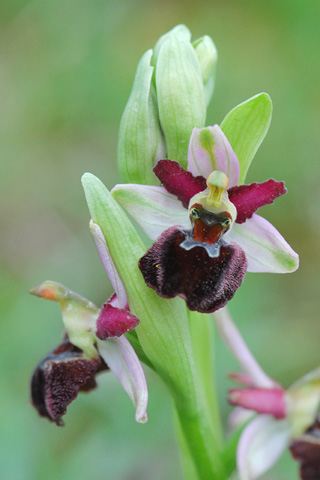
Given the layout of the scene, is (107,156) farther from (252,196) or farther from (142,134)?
(252,196)

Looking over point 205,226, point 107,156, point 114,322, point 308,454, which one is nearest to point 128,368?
point 114,322

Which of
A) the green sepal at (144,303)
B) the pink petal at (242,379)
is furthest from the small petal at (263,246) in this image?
the pink petal at (242,379)

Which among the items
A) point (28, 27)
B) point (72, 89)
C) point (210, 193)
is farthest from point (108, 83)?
point (210, 193)

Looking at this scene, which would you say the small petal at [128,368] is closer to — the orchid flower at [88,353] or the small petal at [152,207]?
the orchid flower at [88,353]


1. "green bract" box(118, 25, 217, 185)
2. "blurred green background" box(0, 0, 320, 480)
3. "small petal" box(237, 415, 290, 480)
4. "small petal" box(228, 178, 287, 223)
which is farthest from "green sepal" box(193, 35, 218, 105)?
"blurred green background" box(0, 0, 320, 480)

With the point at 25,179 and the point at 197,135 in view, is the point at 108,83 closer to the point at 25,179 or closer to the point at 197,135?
the point at 25,179

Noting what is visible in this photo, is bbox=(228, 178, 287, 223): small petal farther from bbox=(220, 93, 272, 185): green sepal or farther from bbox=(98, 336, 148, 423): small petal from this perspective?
bbox=(98, 336, 148, 423): small petal
